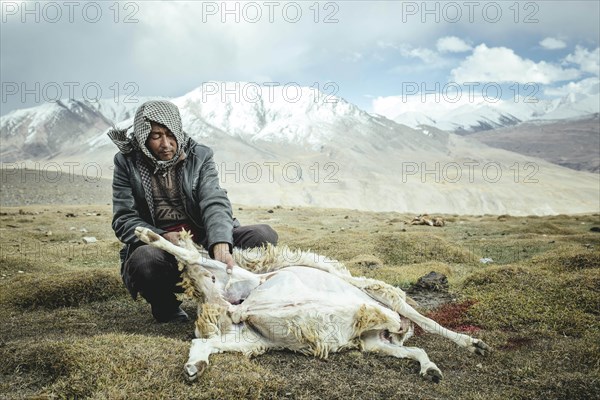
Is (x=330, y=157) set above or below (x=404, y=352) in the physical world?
above

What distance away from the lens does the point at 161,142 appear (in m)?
5.24

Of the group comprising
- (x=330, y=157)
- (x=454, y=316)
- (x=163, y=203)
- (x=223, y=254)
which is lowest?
(x=454, y=316)

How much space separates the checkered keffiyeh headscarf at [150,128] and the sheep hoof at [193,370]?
2.55 meters

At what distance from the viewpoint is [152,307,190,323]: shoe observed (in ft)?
17.8

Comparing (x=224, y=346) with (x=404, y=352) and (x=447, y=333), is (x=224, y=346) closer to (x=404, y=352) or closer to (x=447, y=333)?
(x=404, y=352)

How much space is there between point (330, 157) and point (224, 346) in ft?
400

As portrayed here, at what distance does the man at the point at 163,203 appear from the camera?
5090 mm

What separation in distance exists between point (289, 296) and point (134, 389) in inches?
64.0

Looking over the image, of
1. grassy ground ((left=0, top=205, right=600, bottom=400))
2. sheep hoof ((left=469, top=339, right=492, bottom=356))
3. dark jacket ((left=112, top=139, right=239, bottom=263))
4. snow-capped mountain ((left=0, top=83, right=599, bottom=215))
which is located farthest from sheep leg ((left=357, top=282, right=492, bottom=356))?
snow-capped mountain ((left=0, top=83, right=599, bottom=215))

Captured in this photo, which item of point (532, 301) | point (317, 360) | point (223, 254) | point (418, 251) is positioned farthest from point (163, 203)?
point (418, 251)

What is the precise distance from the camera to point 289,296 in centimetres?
439

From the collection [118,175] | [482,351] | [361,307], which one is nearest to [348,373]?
[361,307]

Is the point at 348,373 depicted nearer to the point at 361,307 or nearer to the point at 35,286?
the point at 361,307

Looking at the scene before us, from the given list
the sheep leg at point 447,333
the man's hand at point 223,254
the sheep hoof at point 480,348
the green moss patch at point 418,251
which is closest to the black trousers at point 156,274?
the man's hand at point 223,254
